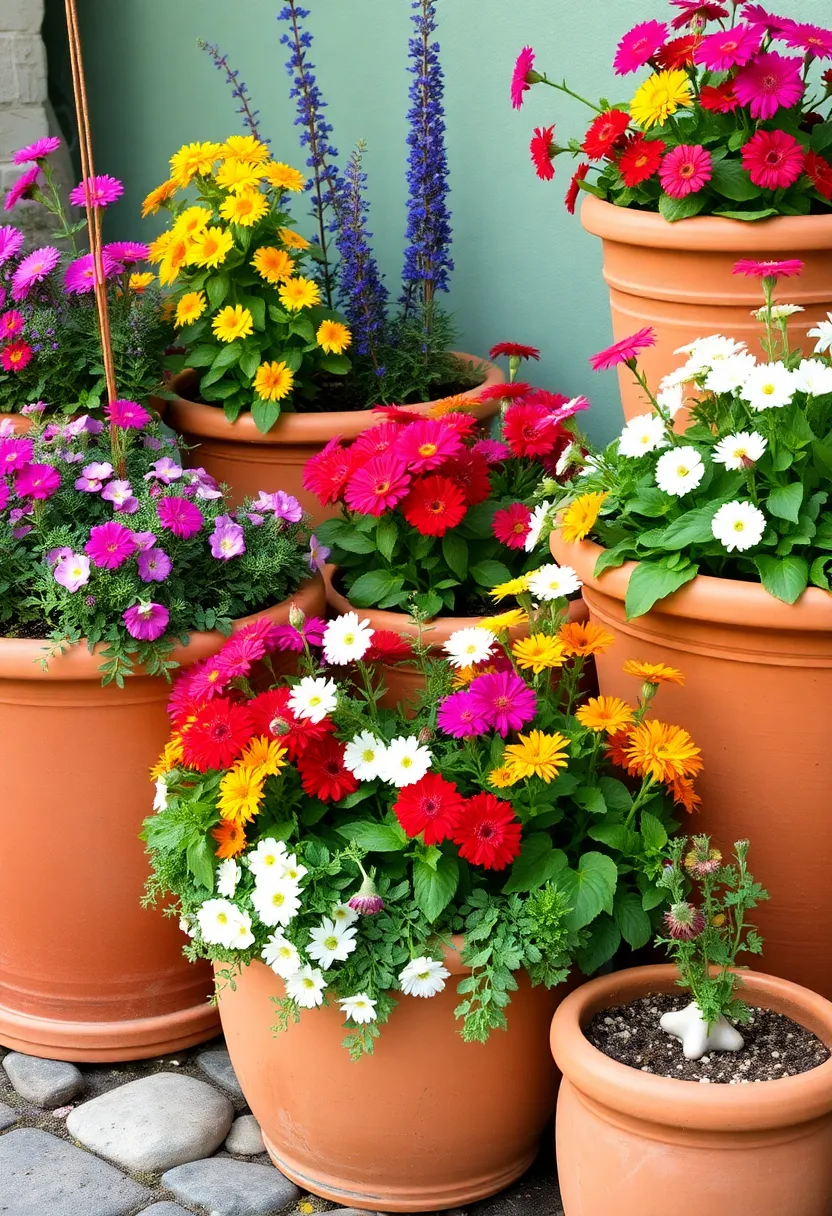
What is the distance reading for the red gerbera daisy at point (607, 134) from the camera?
7.42ft

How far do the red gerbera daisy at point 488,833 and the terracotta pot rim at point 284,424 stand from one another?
1.04m

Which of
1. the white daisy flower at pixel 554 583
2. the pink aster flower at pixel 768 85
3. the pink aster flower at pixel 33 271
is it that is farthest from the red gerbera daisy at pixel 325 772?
the pink aster flower at pixel 33 271

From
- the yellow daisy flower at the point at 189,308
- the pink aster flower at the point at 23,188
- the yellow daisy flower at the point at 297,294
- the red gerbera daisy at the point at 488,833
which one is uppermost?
the pink aster flower at the point at 23,188

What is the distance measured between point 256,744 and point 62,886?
58cm

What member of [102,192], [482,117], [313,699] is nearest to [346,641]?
[313,699]

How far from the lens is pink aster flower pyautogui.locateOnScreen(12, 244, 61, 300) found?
2.69 meters

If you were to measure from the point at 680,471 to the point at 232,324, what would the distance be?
1.13m

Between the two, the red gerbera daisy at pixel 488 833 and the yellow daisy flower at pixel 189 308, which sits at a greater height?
the yellow daisy flower at pixel 189 308

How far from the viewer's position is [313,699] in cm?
189

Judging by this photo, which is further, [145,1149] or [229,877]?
[145,1149]

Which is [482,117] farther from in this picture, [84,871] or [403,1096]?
[403,1096]

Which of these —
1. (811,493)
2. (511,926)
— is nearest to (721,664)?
(811,493)

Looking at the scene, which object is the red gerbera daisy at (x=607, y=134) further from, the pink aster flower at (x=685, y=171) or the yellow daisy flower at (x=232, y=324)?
the yellow daisy flower at (x=232, y=324)

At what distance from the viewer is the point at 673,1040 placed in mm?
1760
